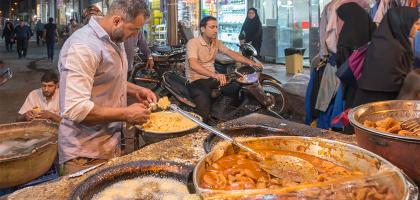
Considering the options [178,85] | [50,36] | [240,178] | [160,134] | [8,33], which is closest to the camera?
[240,178]

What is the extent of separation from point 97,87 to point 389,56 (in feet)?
8.33

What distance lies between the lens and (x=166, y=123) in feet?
12.2

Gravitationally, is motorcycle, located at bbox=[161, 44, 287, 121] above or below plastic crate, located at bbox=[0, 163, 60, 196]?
above

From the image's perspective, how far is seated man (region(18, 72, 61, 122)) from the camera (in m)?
4.45

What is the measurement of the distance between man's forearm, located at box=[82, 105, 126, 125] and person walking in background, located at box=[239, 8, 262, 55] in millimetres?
10333

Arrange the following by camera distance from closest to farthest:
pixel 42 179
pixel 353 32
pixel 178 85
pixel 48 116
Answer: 1. pixel 42 179
2. pixel 48 116
3. pixel 353 32
4. pixel 178 85

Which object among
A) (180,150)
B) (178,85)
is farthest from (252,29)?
(180,150)

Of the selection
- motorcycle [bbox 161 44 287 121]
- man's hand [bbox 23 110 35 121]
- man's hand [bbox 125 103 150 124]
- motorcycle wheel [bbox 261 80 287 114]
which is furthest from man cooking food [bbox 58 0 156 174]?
motorcycle wheel [bbox 261 80 287 114]

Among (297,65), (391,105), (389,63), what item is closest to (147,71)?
(297,65)

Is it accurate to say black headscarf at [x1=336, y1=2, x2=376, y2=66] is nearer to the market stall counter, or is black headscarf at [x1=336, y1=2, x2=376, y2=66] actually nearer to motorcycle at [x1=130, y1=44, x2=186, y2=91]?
the market stall counter

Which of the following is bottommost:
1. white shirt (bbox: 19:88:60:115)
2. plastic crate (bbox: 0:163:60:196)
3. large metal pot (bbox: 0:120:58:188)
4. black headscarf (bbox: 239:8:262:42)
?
plastic crate (bbox: 0:163:60:196)

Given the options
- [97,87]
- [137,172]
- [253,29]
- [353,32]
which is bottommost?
[137,172]

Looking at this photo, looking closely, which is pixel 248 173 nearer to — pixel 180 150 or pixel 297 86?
pixel 180 150

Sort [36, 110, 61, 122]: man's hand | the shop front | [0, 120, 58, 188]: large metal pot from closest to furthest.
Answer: [0, 120, 58, 188]: large metal pot, [36, 110, 61, 122]: man's hand, the shop front
